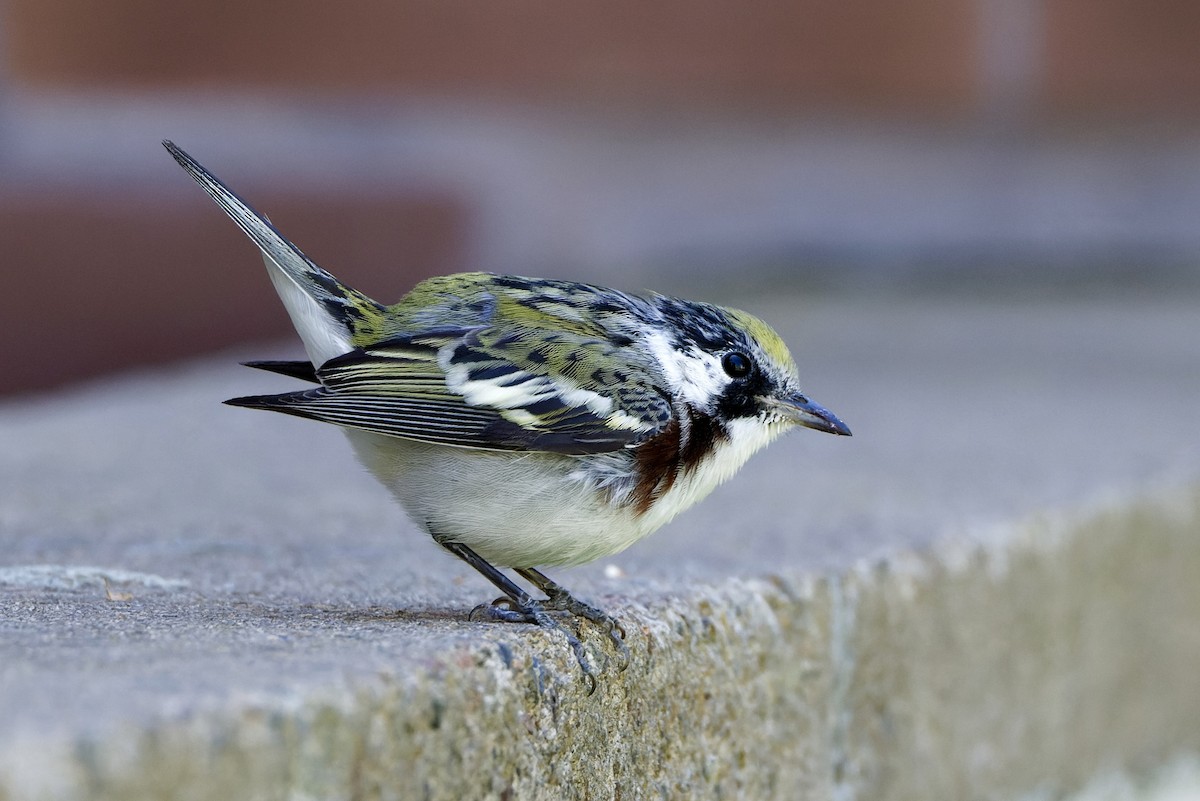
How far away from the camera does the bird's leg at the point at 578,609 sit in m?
2.51

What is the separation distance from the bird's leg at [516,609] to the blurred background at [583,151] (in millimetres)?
3779

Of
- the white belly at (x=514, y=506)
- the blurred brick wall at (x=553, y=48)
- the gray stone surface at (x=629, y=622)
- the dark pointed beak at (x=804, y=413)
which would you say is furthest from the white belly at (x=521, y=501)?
the blurred brick wall at (x=553, y=48)

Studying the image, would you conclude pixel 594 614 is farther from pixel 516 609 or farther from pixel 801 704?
pixel 801 704

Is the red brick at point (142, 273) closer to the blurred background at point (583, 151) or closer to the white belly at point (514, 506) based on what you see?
the blurred background at point (583, 151)

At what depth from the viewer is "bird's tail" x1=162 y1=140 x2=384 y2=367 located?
2873 mm

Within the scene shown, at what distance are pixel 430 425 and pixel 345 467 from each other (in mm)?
1902

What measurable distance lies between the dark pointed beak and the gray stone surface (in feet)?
0.93

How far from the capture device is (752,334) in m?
2.98

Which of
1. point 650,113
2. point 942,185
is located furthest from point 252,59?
point 942,185

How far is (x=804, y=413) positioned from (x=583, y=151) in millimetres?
4565

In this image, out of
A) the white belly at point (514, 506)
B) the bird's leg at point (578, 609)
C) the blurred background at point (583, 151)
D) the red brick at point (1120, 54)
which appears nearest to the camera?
the bird's leg at point (578, 609)

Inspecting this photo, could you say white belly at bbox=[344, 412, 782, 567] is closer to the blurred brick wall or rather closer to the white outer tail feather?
the white outer tail feather

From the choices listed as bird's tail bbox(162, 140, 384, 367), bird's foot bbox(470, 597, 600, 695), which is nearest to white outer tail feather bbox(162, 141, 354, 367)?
bird's tail bbox(162, 140, 384, 367)

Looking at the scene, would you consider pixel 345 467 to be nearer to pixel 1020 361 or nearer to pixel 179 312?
pixel 179 312
